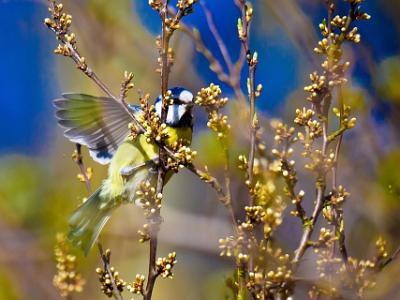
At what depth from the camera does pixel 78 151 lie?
4.78 feet

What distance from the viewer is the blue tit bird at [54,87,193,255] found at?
213 centimetres

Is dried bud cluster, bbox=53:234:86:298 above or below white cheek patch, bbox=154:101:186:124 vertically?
below

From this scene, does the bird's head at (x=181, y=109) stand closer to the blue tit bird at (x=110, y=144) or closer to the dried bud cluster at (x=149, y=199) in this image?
the blue tit bird at (x=110, y=144)

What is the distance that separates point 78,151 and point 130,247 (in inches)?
44.0

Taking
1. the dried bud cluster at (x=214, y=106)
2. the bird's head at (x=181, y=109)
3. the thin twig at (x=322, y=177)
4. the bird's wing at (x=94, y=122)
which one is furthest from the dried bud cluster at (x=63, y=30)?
the bird's head at (x=181, y=109)

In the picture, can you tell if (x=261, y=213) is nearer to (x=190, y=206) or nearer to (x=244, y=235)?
(x=244, y=235)

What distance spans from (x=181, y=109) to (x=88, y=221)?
0.57 metres

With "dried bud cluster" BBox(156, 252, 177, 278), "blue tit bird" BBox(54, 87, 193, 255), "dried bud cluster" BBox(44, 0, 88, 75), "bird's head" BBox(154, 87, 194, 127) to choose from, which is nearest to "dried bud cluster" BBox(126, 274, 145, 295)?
"dried bud cluster" BBox(156, 252, 177, 278)

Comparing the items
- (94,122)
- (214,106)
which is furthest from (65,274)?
(94,122)

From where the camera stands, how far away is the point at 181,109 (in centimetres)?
226

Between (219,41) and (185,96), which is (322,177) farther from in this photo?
(185,96)

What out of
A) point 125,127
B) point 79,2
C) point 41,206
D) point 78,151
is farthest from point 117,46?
point 78,151

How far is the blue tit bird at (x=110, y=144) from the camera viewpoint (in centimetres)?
213

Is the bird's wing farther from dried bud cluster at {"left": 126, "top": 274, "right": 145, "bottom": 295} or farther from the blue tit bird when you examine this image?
dried bud cluster at {"left": 126, "top": 274, "right": 145, "bottom": 295}
